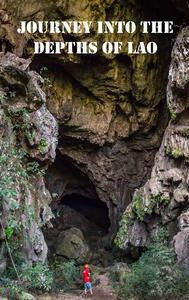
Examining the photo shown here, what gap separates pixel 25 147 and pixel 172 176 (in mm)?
4840

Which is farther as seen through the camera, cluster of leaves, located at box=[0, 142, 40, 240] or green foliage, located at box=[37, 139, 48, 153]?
green foliage, located at box=[37, 139, 48, 153]

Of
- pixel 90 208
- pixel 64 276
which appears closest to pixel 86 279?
pixel 64 276

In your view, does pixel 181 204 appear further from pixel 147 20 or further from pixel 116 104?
pixel 147 20

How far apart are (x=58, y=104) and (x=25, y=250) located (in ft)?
25.6

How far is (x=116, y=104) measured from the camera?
1731 centimetres

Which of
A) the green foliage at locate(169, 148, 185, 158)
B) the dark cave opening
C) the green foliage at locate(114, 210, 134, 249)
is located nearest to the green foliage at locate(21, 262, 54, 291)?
the green foliage at locate(114, 210, 134, 249)

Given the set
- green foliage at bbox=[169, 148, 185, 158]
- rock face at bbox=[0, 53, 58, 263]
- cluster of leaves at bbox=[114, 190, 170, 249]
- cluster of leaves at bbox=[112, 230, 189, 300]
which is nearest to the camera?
rock face at bbox=[0, 53, 58, 263]

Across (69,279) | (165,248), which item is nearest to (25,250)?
(69,279)

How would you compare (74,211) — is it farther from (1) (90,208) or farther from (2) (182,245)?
(2) (182,245)

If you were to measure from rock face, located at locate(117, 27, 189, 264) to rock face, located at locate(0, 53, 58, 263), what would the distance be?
12.2 feet

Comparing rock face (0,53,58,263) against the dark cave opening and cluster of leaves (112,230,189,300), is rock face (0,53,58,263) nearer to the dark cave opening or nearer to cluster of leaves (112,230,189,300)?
cluster of leaves (112,230,189,300)

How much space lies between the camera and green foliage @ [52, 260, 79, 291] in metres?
11.8

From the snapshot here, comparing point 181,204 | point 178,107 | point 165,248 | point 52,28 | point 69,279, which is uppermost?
point 52,28

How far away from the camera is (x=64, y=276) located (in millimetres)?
12234
